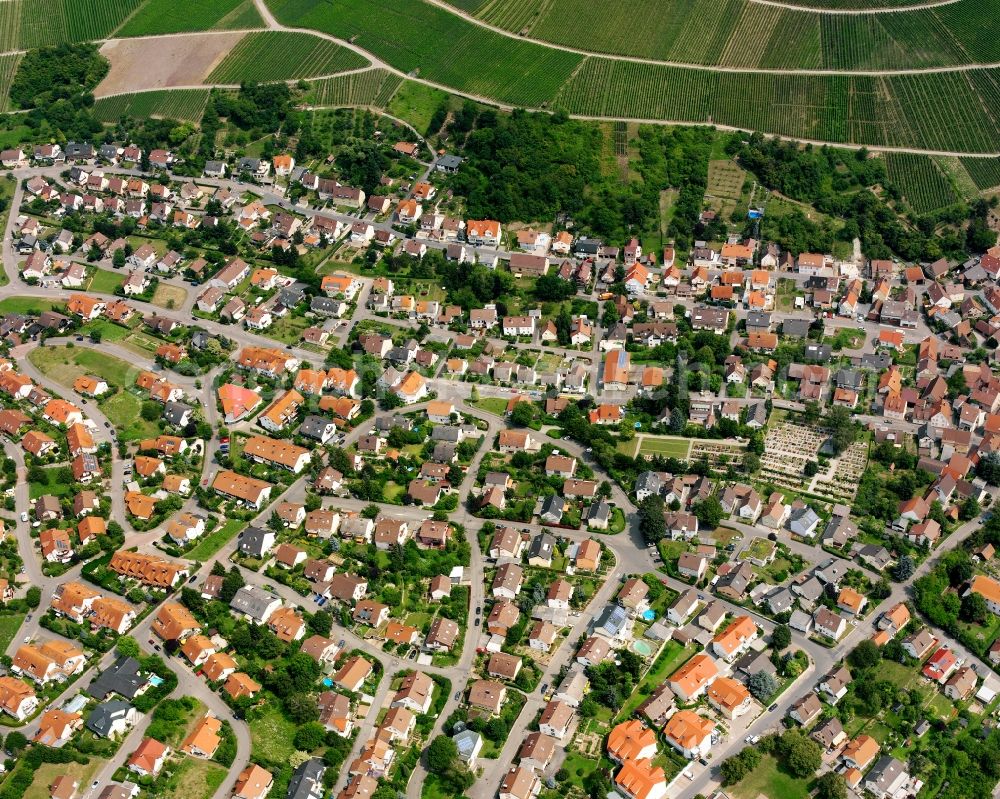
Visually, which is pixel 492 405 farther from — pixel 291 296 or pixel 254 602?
pixel 254 602

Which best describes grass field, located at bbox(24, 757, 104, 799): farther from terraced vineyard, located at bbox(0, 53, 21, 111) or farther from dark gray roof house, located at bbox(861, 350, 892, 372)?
terraced vineyard, located at bbox(0, 53, 21, 111)

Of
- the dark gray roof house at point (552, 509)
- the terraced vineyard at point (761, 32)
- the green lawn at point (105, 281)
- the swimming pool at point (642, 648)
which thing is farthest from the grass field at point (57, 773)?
the terraced vineyard at point (761, 32)

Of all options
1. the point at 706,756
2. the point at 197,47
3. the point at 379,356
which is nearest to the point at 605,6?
the point at 197,47

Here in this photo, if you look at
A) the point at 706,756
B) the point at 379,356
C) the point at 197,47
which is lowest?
the point at 706,756

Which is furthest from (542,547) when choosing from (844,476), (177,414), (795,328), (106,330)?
(106,330)

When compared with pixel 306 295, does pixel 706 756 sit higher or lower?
lower

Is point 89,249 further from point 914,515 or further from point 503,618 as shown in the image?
point 914,515

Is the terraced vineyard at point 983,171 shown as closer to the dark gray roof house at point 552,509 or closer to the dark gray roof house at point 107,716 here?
the dark gray roof house at point 552,509

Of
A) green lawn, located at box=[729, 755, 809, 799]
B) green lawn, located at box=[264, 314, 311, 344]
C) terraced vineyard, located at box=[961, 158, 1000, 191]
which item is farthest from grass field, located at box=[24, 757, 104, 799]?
terraced vineyard, located at box=[961, 158, 1000, 191]
